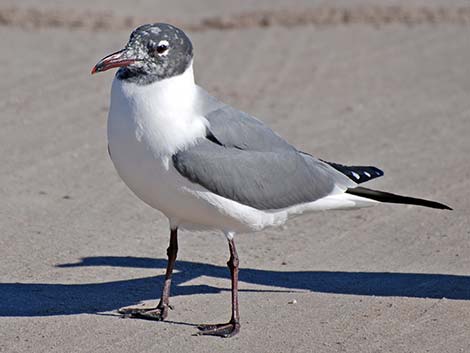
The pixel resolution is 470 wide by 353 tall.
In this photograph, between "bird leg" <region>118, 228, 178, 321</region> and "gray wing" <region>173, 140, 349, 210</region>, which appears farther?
"bird leg" <region>118, 228, 178, 321</region>

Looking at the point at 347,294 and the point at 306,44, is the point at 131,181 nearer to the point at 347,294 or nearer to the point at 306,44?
the point at 347,294

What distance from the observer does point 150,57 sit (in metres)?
6.05

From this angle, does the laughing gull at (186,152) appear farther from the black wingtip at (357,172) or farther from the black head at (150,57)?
the black wingtip at (357,172)

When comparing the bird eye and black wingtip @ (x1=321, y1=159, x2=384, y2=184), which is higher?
the bird eye

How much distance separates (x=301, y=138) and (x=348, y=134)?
1.50ft

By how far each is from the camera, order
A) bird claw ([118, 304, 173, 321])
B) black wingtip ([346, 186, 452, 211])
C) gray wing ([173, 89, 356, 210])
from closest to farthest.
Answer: gray wing ([173, 89, 356, 210]), bird claw ([118, 304, 173, 321]), black wingtip ([346, 186, 452, 211])

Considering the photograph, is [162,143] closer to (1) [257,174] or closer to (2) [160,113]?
(2) [160,113]

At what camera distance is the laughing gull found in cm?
592

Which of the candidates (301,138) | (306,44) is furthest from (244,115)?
(306,44)

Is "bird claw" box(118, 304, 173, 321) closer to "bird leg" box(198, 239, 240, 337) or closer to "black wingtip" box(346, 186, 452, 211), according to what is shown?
"bird leg" box(198, 239, 240, 337)

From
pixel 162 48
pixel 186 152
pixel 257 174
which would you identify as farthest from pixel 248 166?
pixel 162 48

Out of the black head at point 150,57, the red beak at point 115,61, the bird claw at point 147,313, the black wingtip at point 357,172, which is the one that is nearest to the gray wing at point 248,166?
the black wingtip at point 357,172

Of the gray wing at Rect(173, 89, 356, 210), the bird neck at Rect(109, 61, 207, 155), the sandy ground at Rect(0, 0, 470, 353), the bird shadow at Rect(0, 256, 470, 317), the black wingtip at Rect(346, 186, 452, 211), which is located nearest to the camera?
the bird neck at Rect(109, 61, 207, 155)

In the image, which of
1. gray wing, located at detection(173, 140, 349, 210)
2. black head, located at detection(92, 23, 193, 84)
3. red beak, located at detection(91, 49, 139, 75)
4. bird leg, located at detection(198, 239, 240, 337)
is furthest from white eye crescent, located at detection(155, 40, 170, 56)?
bird leg, located at detection(198, 239, 240, 337)
